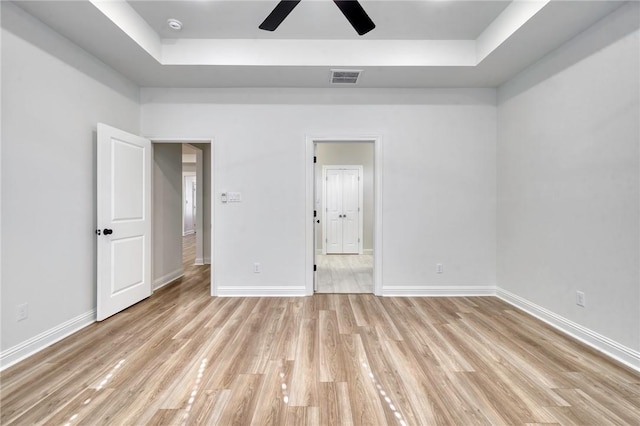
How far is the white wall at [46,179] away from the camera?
79.8 inches

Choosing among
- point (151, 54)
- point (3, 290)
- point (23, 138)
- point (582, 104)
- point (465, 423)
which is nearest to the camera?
point (465, 423)

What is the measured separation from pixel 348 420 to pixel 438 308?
79.5 inches

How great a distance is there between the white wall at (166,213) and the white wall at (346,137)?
0.54 metres

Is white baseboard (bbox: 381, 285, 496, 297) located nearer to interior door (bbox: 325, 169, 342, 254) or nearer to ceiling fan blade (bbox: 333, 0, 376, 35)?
ceiling fan blade (bbox: 333, 0, 376, 35)

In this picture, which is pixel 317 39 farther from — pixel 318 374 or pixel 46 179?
pixel 318 374

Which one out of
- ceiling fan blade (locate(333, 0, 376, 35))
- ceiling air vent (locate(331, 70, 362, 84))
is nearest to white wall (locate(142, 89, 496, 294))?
ceiling air vent (locate(331, 70, 362, 84))

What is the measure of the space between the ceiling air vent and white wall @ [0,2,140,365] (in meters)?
2.44

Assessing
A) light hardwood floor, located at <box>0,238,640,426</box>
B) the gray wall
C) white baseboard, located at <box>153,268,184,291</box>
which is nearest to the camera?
light hardwood floor, located at <box>0,238,640,426</box>

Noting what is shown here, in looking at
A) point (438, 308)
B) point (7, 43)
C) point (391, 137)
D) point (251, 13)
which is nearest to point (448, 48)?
point (391, 137)

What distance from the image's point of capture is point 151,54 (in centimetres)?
279

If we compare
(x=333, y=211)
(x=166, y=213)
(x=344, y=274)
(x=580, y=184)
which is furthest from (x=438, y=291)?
(x=166, y=213)

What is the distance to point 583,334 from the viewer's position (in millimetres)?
2355

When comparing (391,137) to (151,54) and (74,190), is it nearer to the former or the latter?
(151,54)

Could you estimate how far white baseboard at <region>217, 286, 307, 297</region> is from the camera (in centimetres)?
352
